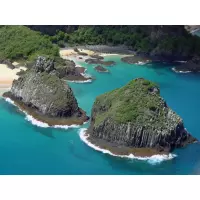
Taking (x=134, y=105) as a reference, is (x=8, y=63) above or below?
above

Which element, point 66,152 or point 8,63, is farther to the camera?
point 8,63

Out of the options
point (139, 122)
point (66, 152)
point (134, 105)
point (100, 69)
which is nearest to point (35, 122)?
point (66, 152)

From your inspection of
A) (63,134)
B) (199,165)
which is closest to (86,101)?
(63,134)

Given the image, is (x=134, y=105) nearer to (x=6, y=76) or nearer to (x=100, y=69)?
(x=6, y=76)

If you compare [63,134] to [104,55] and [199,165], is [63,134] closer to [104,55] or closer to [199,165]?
[199,165]

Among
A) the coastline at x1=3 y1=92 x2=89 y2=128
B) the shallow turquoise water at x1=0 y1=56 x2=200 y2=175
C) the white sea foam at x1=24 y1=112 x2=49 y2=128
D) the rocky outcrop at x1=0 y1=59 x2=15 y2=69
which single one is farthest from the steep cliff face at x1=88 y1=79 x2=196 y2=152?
the rocky outcrop at x1=0 y1=59 x2=15 y2=69

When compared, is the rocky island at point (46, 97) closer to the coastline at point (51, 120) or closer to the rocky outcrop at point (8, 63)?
the coastline at point (51, 120)
